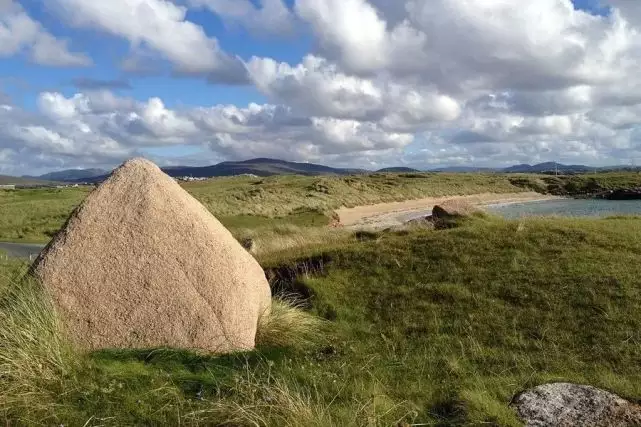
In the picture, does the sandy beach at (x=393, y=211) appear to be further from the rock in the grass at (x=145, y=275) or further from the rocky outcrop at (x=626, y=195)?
the rock in the grass at (x=145, y=275)

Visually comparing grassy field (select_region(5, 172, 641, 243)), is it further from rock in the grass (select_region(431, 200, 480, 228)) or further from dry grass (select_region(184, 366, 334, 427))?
dry grass (select_region(184, 366, 334, 427))

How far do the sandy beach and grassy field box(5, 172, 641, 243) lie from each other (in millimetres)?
1910

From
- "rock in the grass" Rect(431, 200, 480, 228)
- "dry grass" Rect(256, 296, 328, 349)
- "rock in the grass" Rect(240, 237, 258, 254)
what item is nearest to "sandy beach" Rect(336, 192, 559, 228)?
"rock in the grass" Rect(431, 200, 480, 228)

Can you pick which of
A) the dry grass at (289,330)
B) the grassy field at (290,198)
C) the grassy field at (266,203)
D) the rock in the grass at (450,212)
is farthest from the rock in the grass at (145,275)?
the grassy field at (266,203)

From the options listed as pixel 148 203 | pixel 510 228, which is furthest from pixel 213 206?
pixel 148 203

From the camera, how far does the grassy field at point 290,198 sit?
147ft

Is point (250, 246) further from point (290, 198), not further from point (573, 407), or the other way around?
point (290, 198)

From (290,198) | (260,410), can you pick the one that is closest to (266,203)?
(290,198)

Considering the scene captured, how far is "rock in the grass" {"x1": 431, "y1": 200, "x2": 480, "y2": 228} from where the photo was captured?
20000 mm

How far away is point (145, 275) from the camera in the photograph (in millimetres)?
8516

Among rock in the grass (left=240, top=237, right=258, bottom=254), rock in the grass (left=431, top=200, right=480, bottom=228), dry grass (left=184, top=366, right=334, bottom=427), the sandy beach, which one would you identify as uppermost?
rock in the grass (left=431, top=200, right=480, bottom=228)

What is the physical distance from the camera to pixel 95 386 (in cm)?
639

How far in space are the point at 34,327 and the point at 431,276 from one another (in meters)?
7.65

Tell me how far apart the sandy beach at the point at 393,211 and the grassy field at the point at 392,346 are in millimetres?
28442
